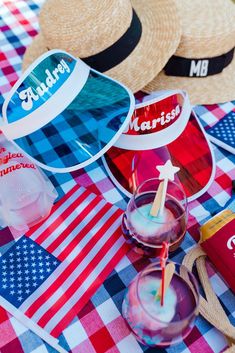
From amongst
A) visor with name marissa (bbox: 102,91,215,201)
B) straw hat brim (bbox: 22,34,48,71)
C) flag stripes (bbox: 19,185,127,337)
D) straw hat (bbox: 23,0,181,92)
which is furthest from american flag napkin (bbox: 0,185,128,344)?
straw hat brim (bbox: 22,34,48,71)

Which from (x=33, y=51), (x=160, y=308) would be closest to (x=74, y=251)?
(x=160, y=308)

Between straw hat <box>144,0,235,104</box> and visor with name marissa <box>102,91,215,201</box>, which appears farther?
straw hat <box>144,0,235,104</box>

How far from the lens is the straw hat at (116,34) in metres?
1.03

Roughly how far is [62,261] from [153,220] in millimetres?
224

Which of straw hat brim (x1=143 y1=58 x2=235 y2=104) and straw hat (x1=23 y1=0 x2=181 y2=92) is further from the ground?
straw hat (x1=23 y1=0 x2=181 y2=92)

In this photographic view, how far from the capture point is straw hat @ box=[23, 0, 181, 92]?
1.03 meters

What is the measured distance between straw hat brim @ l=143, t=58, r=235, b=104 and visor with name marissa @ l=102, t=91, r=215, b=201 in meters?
0.12

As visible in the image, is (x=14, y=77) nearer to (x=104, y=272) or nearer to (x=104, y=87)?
(x=104, y=87)

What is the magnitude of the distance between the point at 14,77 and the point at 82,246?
2.17 ft

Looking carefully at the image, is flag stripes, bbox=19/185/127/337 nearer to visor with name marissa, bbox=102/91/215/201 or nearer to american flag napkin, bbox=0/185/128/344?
american flag napkin, bbox=0/185/128/344

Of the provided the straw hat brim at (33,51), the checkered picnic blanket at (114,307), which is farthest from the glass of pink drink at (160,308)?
the straw hat brim at (33,51)

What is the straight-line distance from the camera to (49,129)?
0.99 meters

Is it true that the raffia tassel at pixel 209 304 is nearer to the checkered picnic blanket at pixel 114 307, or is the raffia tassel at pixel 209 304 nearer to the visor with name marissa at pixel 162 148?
the checkered picnic blanket at pixel 114 307

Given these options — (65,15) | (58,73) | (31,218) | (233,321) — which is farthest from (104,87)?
(233,321)
